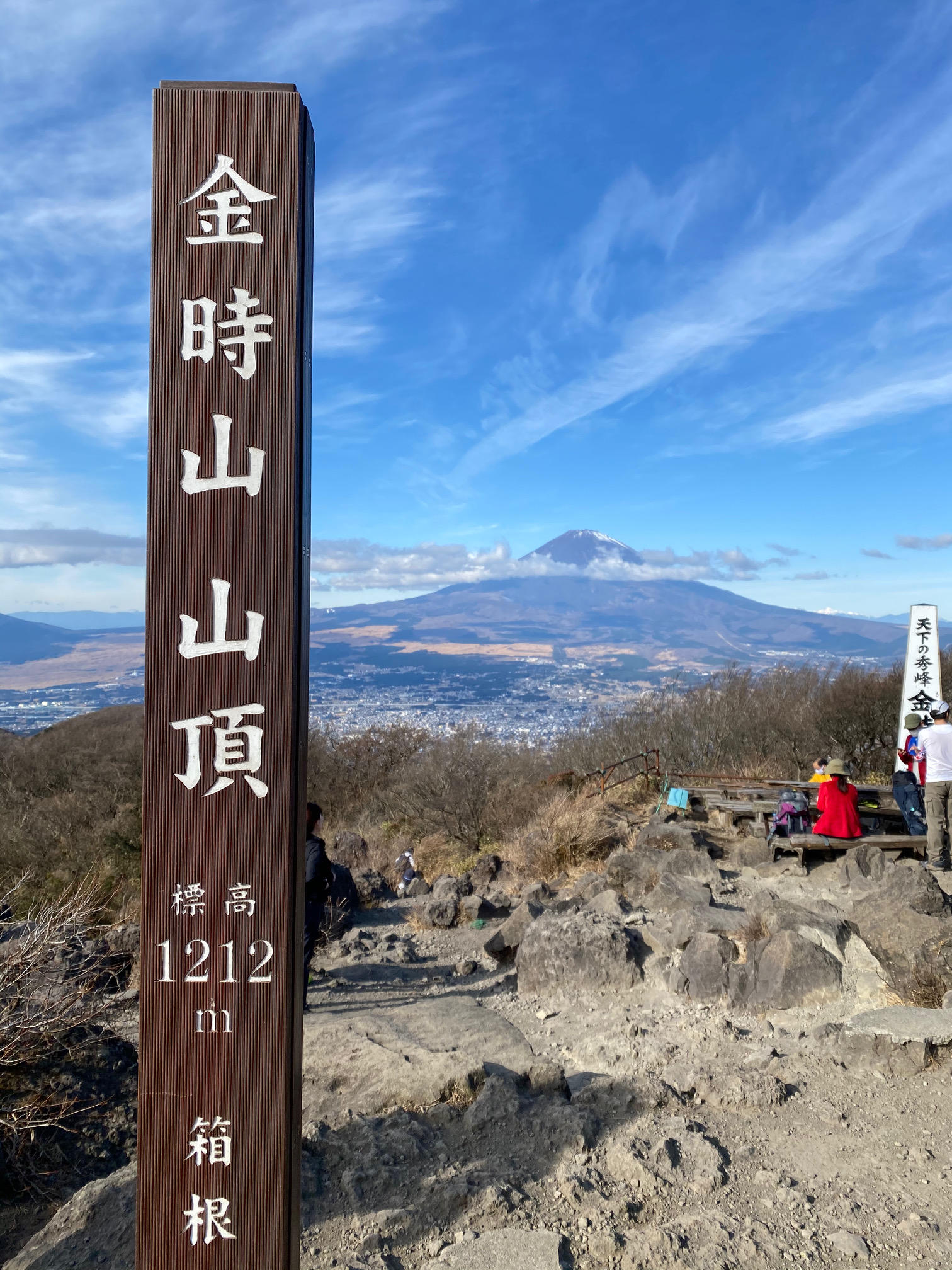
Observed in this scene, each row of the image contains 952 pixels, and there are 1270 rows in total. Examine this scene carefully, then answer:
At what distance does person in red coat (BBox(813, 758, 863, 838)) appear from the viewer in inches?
324

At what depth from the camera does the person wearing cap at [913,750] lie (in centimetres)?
845

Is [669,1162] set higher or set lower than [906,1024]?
lower

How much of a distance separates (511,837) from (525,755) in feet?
20.6

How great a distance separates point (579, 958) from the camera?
6227 millimetres

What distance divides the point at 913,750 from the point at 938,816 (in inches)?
60.6

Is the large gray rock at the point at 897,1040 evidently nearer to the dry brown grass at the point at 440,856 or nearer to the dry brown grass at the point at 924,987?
the dry brown grass at the point at 924,987

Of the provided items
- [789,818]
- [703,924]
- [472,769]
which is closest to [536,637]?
[472,769]

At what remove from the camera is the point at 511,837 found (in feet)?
41.7

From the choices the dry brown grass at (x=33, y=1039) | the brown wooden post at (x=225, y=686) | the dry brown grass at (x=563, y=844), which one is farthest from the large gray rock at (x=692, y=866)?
the brown wooden post at (x=225, y=686)

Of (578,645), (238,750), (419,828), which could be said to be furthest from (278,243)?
(578,645)

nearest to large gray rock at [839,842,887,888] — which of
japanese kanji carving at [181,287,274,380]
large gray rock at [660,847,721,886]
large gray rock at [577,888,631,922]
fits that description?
large gray rock at [660,847,721,886]

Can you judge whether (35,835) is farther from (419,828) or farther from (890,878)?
(890,878)

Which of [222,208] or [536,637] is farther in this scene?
[536,637]

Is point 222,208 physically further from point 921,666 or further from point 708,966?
point 921,666
